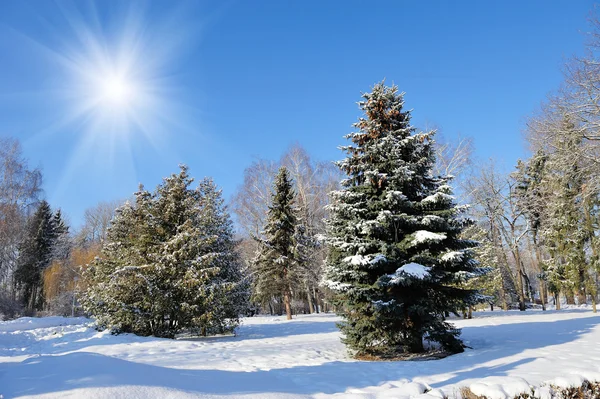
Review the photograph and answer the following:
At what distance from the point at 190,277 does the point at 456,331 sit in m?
8.13

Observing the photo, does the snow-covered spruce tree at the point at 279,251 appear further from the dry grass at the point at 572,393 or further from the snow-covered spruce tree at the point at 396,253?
the dry grass at the point at 572,393

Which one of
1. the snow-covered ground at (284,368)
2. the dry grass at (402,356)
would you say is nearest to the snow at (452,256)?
the snow-covered ground at (284,368)

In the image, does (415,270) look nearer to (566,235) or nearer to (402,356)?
(402,356)

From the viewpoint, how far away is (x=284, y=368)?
7.25 m

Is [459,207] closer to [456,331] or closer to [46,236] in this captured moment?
[456,331]

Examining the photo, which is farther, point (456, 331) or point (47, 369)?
point (456, 331)

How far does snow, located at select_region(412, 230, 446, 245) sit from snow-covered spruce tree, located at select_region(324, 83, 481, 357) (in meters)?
0.03

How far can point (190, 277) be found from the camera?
1161 centimetres

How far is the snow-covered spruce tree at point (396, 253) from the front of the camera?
8844mm

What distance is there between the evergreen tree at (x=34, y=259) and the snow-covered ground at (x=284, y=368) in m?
29.4

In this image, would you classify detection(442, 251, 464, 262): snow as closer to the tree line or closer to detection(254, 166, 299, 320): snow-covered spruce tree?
the tree line

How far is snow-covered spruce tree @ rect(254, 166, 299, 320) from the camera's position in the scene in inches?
894

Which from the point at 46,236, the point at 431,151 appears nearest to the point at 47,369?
the point at 431,151

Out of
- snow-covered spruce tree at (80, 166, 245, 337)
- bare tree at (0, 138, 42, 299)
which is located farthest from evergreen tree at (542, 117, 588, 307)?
bare tree at (0, 138, 42, 299)
